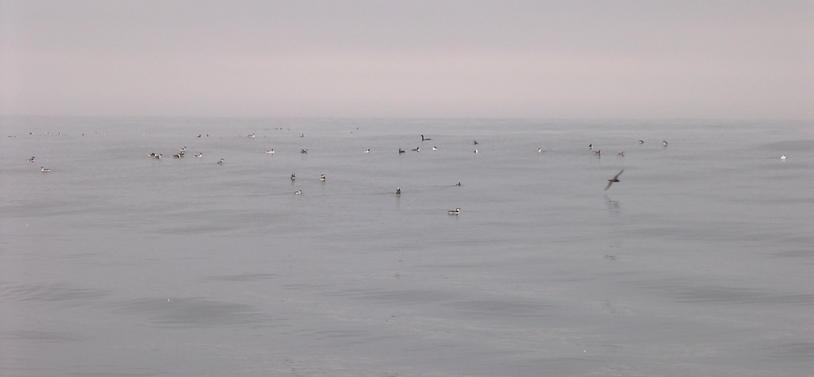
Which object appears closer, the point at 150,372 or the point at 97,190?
the point at 150,372

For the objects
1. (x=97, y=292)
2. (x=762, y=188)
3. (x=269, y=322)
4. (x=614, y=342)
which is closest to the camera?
(x=614, y=342)

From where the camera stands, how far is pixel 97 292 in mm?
33906

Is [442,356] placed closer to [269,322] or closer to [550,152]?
[269,322]

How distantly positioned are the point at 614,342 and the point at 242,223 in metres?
26.5

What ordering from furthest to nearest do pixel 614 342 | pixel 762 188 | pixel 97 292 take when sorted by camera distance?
pixel 762 188, pixel 97 292, pixel 614 342

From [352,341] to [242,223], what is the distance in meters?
23.5

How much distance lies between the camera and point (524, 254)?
40.8 m

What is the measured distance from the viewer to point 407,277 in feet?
119

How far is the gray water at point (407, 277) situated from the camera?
26.4 m

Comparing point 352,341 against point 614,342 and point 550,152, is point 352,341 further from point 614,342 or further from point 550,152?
point 550,152

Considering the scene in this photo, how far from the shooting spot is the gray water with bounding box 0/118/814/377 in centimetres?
2644


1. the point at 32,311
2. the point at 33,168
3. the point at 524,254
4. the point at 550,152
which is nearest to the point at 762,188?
the point at 524,254

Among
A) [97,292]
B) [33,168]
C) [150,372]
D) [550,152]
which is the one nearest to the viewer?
[150,372]

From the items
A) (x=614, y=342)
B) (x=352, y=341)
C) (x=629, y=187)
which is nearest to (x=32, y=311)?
(x=352, y=341)
